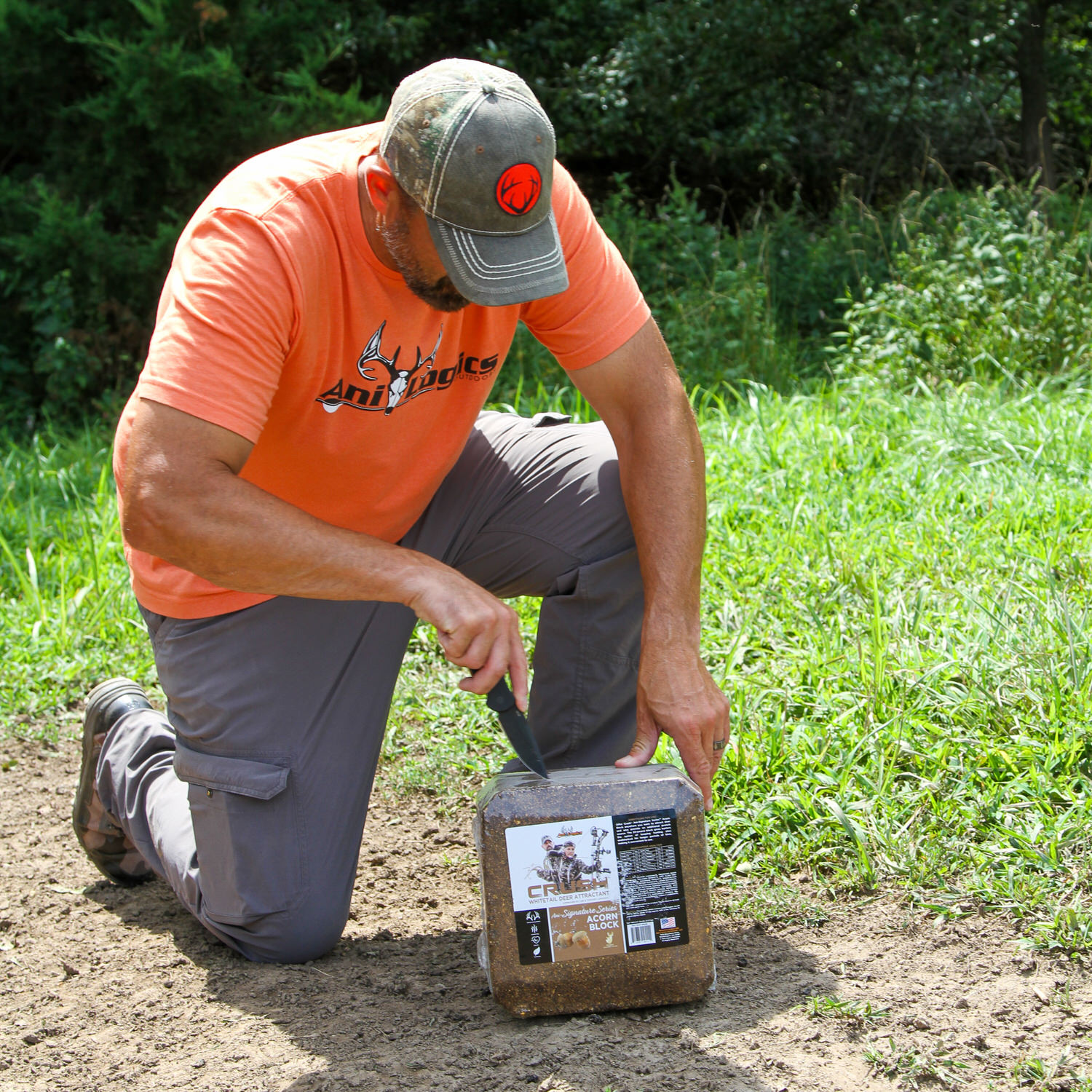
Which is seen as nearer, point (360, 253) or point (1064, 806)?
point (360, 253)

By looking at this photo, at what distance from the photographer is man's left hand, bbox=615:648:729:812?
80.7 inches

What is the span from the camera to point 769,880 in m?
2.32

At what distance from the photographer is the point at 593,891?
185cm

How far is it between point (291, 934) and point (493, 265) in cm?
127

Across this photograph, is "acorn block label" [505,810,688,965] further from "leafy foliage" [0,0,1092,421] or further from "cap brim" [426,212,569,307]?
"leafy foliage" [0,0,1092,421]

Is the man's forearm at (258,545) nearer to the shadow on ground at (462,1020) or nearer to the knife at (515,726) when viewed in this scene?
the knife at (515,726)

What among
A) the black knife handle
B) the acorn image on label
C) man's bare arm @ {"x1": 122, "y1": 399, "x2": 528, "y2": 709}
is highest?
man's bare arm @ {"x1": 122, "y1": 399, "x2": 528, "y2": 709}

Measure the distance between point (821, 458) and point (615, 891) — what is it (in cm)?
242

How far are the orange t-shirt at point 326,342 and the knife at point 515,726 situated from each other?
0.58m

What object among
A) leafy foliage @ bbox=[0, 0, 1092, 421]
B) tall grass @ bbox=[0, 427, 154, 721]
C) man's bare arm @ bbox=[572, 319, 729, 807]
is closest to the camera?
man's bare arm @ bbox=[572, 319, 729, 807]

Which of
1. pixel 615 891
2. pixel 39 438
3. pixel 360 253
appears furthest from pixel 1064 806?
pixel 39 438

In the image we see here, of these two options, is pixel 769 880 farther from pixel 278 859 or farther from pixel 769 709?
pixel 278 859

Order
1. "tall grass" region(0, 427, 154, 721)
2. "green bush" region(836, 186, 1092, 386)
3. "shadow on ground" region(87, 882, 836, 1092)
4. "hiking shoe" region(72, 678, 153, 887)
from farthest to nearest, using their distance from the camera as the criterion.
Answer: "green bush" region(836, 186, 1092, 386), "tall grass" region(0, 427, 154, 721), "hiking shoe" region(72, 678, 153, 887), "shadow on ground" region(87, 882, 836, 1092)

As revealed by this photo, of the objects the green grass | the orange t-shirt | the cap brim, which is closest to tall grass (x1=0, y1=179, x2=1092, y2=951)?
the green grass
